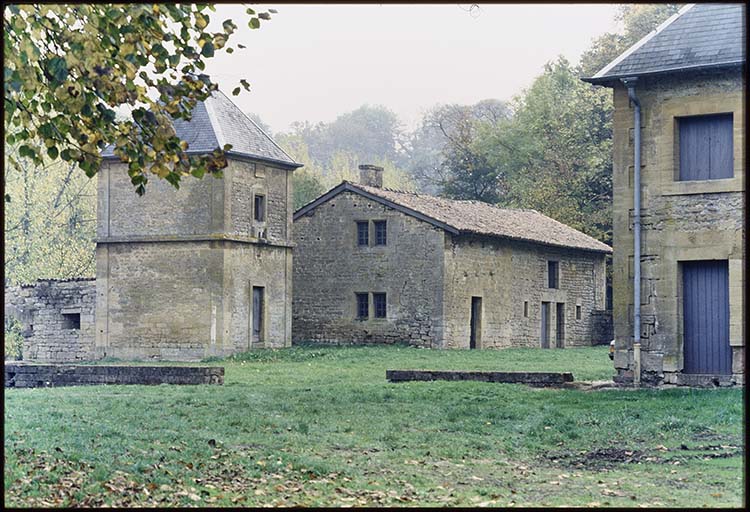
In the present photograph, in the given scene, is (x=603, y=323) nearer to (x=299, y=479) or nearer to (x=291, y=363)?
(x=291, y=363)

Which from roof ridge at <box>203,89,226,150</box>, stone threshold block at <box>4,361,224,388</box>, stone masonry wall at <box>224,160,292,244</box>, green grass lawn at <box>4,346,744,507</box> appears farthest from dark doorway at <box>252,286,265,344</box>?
green grass lawn at <box>4,346,744,507</box>

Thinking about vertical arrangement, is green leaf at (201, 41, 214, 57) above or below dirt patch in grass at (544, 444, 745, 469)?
above

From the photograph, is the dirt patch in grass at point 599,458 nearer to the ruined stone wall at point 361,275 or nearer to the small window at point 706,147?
the small window at point 706,147

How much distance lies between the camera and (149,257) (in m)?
35.3

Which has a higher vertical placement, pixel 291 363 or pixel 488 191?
pixel 488 191

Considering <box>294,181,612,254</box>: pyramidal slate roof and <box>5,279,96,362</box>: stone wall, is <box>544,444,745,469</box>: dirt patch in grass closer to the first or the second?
<box>294,181,612,254</box>: pyramidal slate roof

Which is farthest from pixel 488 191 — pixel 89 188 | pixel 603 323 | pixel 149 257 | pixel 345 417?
pixel 345 417

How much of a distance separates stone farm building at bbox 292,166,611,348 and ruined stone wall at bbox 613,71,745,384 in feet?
50.7

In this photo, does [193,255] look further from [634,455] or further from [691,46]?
[634,455]

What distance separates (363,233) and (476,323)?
4788 millimetres

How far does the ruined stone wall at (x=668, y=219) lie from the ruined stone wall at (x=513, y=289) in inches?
625

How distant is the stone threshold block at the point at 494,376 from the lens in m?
22.4

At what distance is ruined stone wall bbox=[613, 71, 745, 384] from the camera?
2053 cm

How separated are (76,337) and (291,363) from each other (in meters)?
8.55
